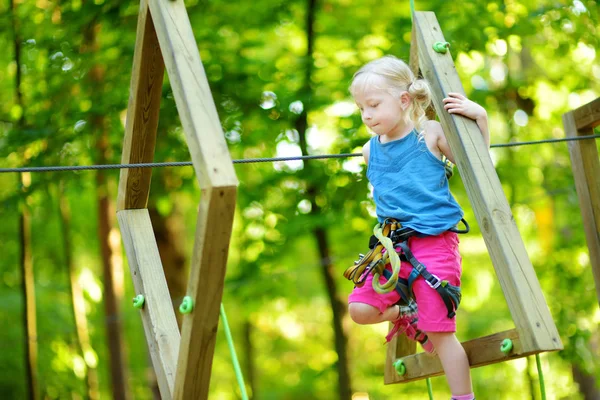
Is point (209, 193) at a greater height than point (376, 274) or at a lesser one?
greater

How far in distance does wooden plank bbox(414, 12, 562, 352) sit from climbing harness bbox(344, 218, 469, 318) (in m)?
0.22

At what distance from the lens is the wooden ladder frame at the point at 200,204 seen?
2076 mm

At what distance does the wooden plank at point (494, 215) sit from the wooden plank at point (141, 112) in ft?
Result: 3.36

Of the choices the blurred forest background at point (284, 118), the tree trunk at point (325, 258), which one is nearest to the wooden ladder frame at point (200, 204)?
the blurred forest background at point (284, 118)

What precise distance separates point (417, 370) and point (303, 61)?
3.62 m

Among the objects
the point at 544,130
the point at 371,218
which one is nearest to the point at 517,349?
the point at 371,218

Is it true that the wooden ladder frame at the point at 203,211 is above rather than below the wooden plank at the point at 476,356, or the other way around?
above

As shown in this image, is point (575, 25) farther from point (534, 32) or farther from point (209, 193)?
point (209, 193)

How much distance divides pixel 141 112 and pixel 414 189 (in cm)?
112

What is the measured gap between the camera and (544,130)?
8.40 metres

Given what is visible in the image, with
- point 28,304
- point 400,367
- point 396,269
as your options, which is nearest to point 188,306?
point 396,269

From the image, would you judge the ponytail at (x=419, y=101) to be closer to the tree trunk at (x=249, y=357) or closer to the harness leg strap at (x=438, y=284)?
the harness leg strap at (x=438, y=284)

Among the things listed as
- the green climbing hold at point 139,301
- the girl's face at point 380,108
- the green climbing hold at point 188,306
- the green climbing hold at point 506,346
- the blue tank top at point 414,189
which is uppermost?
the girl's face at point 380,108

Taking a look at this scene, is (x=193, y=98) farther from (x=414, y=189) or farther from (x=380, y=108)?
(x=414, y=189)
